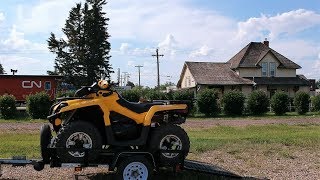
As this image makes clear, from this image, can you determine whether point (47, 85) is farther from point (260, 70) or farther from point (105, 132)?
point (105, 132)

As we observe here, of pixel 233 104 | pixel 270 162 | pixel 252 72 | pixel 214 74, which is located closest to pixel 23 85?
pixel 233 104

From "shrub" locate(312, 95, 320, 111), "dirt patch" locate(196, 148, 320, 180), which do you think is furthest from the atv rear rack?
"shrub" locate(312, 95, 320, 111)

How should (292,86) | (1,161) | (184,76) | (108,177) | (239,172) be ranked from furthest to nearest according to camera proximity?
(184,76) → (292,86) → (239,172) → (108,177) → (1,161)

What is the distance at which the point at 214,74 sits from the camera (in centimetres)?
5925

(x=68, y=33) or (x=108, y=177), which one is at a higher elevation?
(x=68, y=33)

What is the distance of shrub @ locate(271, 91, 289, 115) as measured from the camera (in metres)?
42.3

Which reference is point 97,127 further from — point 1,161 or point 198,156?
point 198,156

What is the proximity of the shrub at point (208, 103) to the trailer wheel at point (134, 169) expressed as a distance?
3282 centimetres

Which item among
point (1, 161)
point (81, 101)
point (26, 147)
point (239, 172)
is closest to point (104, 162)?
point (81, 101)

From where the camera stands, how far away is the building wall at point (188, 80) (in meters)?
60.6

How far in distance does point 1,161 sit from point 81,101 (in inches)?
77.9

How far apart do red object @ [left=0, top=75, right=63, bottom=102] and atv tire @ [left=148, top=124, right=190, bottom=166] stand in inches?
1449

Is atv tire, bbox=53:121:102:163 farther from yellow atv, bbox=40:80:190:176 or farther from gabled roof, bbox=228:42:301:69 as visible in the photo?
gabled roof, bbox=228:42:301:69

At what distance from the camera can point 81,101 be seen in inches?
314
